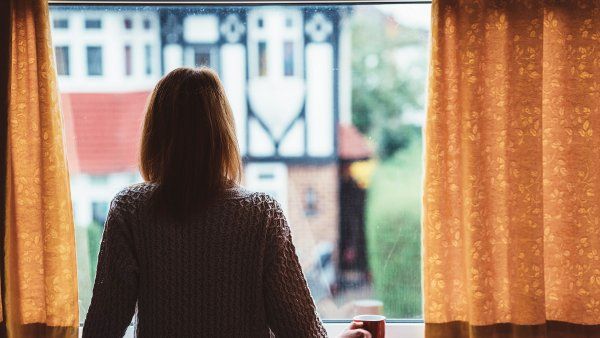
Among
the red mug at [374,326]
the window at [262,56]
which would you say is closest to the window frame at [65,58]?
the window at [262,56]

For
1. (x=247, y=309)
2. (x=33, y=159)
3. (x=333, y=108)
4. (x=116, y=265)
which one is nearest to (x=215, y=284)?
(x=247, y=309)

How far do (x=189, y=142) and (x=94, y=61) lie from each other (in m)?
1.31

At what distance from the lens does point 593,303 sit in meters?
2.00

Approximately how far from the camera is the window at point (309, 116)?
92.9 inches

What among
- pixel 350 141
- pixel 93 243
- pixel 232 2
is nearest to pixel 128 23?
pixel 232 2

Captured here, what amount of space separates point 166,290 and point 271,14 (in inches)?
54.6

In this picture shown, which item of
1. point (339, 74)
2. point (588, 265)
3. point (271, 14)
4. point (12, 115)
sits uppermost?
point (271, 14)

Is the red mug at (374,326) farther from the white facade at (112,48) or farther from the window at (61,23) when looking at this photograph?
the window at (61,23)

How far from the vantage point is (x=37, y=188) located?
6.72 ft

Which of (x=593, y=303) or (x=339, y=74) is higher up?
(x=339, y=74)

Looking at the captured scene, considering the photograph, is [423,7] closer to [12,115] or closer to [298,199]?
[298,199]

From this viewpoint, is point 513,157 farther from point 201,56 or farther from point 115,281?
point 115,281

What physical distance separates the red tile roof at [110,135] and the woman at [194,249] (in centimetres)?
114

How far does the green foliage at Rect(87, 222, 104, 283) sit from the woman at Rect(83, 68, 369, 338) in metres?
1.15
